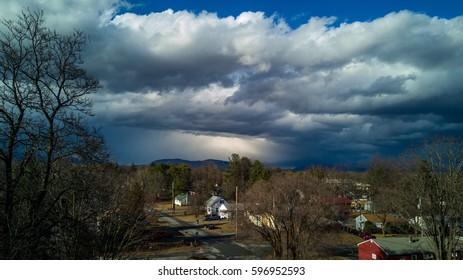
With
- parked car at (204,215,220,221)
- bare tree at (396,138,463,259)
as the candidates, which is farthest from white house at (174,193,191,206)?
bare tree at (396,138,463,259)

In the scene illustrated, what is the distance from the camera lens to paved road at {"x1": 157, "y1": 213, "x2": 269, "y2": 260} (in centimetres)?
2538

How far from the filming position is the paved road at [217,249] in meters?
25.4

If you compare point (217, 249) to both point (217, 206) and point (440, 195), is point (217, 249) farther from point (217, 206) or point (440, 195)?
point (217, 206)

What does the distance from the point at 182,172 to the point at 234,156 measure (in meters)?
15.4

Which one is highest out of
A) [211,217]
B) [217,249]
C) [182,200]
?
[182,200]

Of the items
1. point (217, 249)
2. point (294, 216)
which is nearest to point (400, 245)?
point (294, 216)

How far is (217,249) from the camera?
28.4m

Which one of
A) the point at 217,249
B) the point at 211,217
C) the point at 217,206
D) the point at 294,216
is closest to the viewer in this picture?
the point at 294,216

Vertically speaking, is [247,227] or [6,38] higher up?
[6,38]

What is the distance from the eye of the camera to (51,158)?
7.05 m

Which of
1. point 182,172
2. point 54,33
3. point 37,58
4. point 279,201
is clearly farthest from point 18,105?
point 182,172

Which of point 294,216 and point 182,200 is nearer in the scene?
point 294,216

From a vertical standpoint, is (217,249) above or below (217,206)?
below
